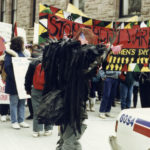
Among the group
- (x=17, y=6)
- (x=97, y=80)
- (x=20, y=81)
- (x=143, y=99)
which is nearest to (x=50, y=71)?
(x=20, y=81)

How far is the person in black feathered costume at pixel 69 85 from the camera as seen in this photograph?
353cm

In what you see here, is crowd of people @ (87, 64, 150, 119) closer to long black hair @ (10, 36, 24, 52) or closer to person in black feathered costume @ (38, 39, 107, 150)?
long black hair @ (10, 36, 24, 52)

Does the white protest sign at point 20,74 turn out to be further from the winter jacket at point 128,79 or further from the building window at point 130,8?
the building window at point 130,8

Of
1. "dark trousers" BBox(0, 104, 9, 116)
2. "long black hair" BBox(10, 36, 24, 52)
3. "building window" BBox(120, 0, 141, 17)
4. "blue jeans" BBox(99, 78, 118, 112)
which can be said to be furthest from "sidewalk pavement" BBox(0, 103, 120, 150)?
"building window" BBox(120, 0, 141, 17)

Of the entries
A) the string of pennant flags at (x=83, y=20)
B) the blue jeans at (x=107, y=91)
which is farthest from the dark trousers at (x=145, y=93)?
the string of pennant flags at (x=83, y=20)

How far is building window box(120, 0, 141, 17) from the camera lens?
39.7 feet

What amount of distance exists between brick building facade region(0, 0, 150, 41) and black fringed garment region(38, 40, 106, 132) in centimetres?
813

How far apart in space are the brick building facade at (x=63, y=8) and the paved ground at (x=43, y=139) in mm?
6056

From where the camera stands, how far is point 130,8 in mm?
12477

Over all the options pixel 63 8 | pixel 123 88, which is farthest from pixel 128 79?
pixel 63 8

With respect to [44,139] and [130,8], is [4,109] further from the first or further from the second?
[130,8]

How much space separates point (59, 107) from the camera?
11.6 feet

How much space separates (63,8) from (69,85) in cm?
1187

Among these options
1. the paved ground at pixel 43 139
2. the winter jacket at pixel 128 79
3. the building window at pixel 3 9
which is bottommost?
the paved ground at pixel 43 139
